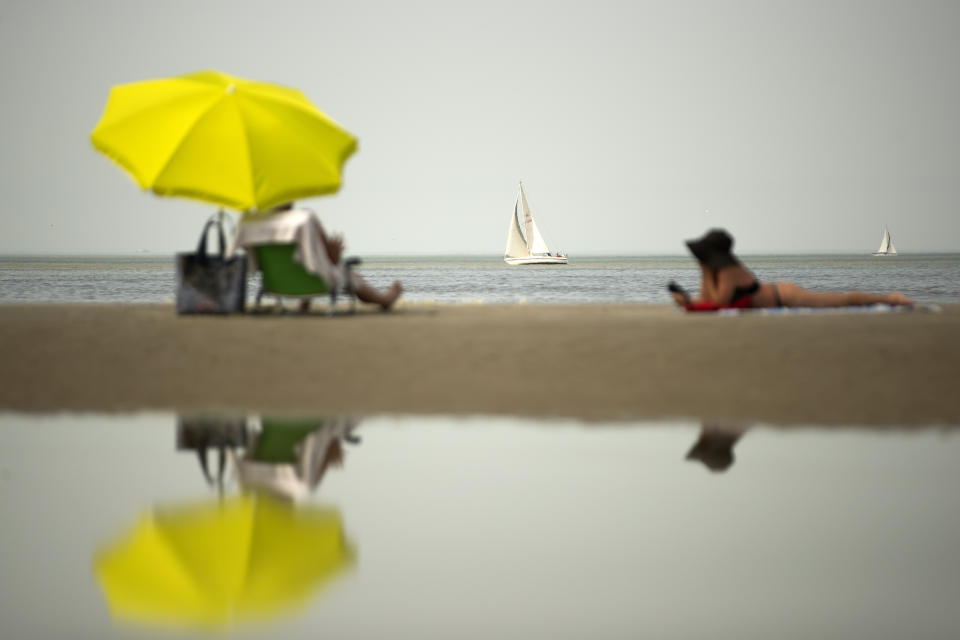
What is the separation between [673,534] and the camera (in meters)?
5.00

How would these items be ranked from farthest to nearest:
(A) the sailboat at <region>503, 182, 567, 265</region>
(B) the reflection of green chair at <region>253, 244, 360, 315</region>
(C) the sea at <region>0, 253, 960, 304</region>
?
1. (A) the sailboat at <region>503, 182, 567, 265</region>
2. (C) the sea at <region>0, 253, 960, 304</region>
3. (B) the reflection of green chair at <region>253, 244, 360, 315</region>

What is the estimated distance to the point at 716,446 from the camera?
7000 mm

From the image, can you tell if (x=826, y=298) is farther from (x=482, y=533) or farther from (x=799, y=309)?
(x=482, y=533)

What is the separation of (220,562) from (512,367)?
15.8ft

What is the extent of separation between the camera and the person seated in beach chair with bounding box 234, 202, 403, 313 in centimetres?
1066

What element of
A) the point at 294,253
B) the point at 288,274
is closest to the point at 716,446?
the point at 294,253

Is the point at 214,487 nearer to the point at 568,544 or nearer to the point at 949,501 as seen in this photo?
the point at 568,544

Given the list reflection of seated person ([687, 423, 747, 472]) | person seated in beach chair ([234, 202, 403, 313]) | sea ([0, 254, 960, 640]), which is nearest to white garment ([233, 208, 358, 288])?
person seated in beach chair ([234, 202, 403, 313])

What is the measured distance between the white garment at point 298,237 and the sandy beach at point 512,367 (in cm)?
59

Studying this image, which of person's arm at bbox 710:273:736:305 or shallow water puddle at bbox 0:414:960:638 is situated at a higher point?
person's arm at bbox 710:273:736:305

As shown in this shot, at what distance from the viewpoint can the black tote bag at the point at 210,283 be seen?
452 inches

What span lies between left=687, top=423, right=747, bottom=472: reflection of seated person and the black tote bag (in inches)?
236

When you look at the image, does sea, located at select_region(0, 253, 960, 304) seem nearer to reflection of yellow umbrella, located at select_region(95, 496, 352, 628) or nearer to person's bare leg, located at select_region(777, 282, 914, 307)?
person's bare leg, located at select_region(777, 282, 914, 307)

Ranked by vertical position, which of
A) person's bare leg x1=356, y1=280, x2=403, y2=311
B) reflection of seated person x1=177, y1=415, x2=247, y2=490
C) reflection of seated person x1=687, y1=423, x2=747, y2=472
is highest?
person's bare leg x1=356, y1=280, x2=403, y2=311
